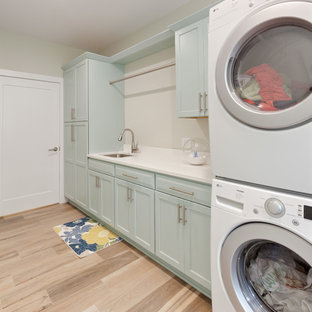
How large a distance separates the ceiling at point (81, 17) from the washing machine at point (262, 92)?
1.67 m

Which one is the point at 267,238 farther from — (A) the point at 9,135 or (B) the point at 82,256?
(A) the point at 9,135

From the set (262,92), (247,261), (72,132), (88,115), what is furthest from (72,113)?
(247,261)

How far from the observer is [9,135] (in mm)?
3121

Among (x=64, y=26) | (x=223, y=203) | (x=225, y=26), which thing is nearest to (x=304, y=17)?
(x=225, y=26)

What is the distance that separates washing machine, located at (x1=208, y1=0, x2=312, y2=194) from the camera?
33.8 inches

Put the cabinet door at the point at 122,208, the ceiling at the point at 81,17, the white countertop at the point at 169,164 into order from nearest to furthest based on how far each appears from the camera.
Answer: the white countertop at the point at 169,164, the cabinet door at the point at 122,208, the ceiling at the point at 81,17

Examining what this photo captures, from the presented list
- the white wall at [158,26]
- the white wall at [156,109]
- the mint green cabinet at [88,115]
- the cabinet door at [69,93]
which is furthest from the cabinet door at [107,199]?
the white wall at [158,26]

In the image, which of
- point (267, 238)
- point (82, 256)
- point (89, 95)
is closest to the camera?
point (267, 238)

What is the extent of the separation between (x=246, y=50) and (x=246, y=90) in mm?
185

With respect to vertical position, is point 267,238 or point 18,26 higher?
point 18,26

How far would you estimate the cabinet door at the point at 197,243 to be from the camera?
58.1 inches

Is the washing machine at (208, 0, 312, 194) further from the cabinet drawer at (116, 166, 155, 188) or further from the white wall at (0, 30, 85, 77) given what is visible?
the white wall at (0, 30, 85, 77)

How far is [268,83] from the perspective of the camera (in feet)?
3.25

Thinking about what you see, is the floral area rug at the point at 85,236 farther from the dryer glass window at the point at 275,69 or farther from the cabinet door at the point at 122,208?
the dryer glass window at the point at 275,69
